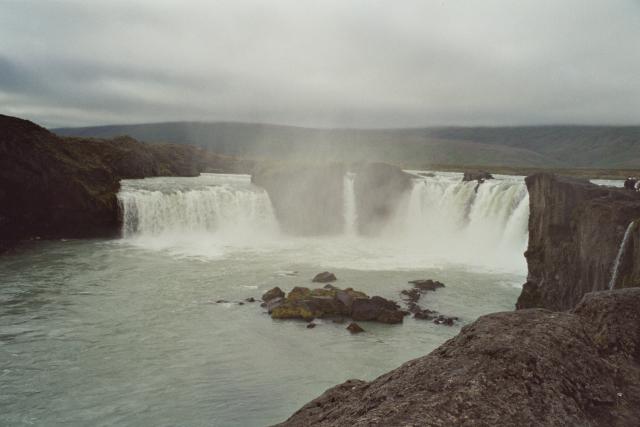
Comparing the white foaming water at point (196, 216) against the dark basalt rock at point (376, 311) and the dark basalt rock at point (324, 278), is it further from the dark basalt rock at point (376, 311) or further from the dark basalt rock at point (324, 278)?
the dark basalt rock at point (376, 311)

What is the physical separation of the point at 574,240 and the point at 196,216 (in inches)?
1379

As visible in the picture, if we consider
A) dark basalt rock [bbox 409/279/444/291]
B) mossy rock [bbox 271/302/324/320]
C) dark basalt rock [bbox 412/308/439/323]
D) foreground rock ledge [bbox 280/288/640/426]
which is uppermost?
foreground rock ledge [bbox 280/288/640/426]

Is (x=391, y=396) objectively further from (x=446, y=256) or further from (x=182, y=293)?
(x=446, y=256)

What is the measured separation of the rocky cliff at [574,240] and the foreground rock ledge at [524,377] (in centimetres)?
1149

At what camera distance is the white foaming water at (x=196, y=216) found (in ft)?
143

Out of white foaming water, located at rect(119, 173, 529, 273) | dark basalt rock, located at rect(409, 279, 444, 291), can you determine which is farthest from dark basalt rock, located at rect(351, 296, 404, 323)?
white foaming water, located at rect(119, 173, 529, 273)

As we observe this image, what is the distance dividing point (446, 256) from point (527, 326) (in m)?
34.8

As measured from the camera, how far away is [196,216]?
4591 centimetres

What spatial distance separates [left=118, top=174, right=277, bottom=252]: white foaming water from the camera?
4356cm

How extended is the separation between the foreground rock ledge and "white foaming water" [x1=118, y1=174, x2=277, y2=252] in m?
36.4

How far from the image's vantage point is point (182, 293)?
24891 millimetres

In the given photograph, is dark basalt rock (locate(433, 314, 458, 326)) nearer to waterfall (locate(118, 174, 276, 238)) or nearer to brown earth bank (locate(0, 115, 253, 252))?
waterfall (locate(118, 174, 276, 238))

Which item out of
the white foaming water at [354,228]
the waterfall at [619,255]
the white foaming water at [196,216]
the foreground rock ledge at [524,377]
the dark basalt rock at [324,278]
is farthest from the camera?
the white foaming water at [196,216]

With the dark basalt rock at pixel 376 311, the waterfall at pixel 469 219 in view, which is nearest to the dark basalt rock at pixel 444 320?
the dark basalt rock at pixel 376 311
